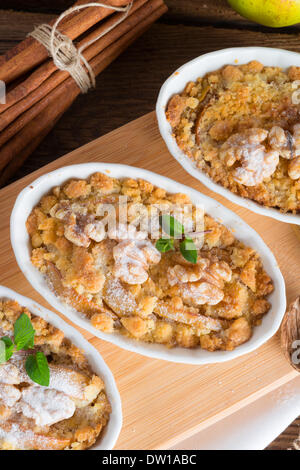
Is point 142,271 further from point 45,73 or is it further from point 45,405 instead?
point 45,73

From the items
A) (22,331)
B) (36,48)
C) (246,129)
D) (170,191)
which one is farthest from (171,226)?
(36,48)

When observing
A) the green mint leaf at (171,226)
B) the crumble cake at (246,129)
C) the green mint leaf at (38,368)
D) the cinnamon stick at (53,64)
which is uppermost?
the cinnamon stick at (53,64)

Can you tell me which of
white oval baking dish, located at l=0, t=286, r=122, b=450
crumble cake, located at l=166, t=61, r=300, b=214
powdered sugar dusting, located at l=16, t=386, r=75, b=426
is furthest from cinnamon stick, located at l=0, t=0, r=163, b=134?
powdered sugar dusting, located at l=16, t=386, r=75, b=426

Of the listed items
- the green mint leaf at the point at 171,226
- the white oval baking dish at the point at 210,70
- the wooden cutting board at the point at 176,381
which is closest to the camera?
the green mint leaf at the point at 171,226

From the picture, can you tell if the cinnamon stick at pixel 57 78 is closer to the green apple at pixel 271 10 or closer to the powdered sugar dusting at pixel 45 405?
the green apple at pixel 271 10

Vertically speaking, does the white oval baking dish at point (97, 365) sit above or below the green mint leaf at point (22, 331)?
below

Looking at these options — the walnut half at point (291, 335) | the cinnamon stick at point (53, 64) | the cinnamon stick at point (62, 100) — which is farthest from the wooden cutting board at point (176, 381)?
the cinnamon stick at point (53, 64)

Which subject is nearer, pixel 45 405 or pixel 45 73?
pixel 45 405

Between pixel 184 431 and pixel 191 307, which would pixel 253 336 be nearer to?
pixel 191 307
